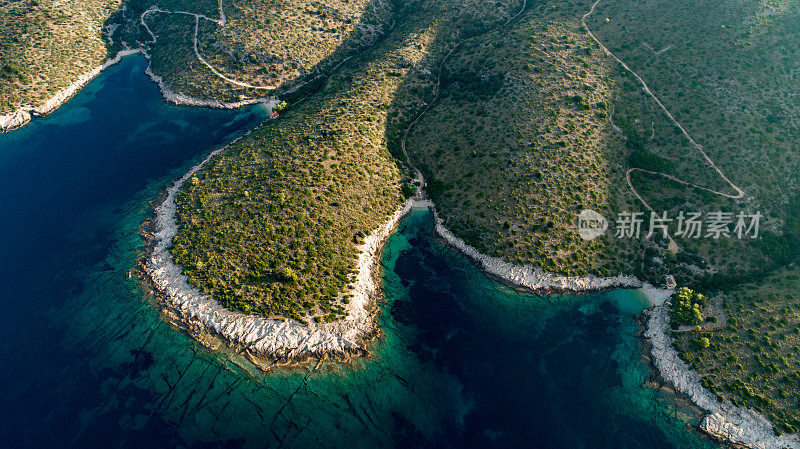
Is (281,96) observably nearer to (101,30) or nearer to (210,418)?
(101,30)

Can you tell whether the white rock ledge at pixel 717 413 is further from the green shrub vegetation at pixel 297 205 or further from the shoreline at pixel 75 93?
the shoreline at pixel 75 93

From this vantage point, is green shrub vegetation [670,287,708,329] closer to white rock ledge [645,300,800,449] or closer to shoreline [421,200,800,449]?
shoreline [421,200,800,449]

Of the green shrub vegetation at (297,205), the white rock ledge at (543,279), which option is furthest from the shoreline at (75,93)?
the white rock ledge at (543,279)

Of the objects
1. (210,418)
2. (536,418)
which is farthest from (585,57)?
(210,418)

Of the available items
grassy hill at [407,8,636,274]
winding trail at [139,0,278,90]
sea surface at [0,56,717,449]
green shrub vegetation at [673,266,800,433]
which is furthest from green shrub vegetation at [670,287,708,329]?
winding trail at [139,0,278,90]

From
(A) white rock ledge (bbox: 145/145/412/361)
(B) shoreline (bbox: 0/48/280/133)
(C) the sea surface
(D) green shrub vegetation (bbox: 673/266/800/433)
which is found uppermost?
(B) shoreline (bbox: 0/48/280/133)

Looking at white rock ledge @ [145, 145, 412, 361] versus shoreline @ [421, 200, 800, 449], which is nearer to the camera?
shoreline @ [421, 200, 800, 449]
